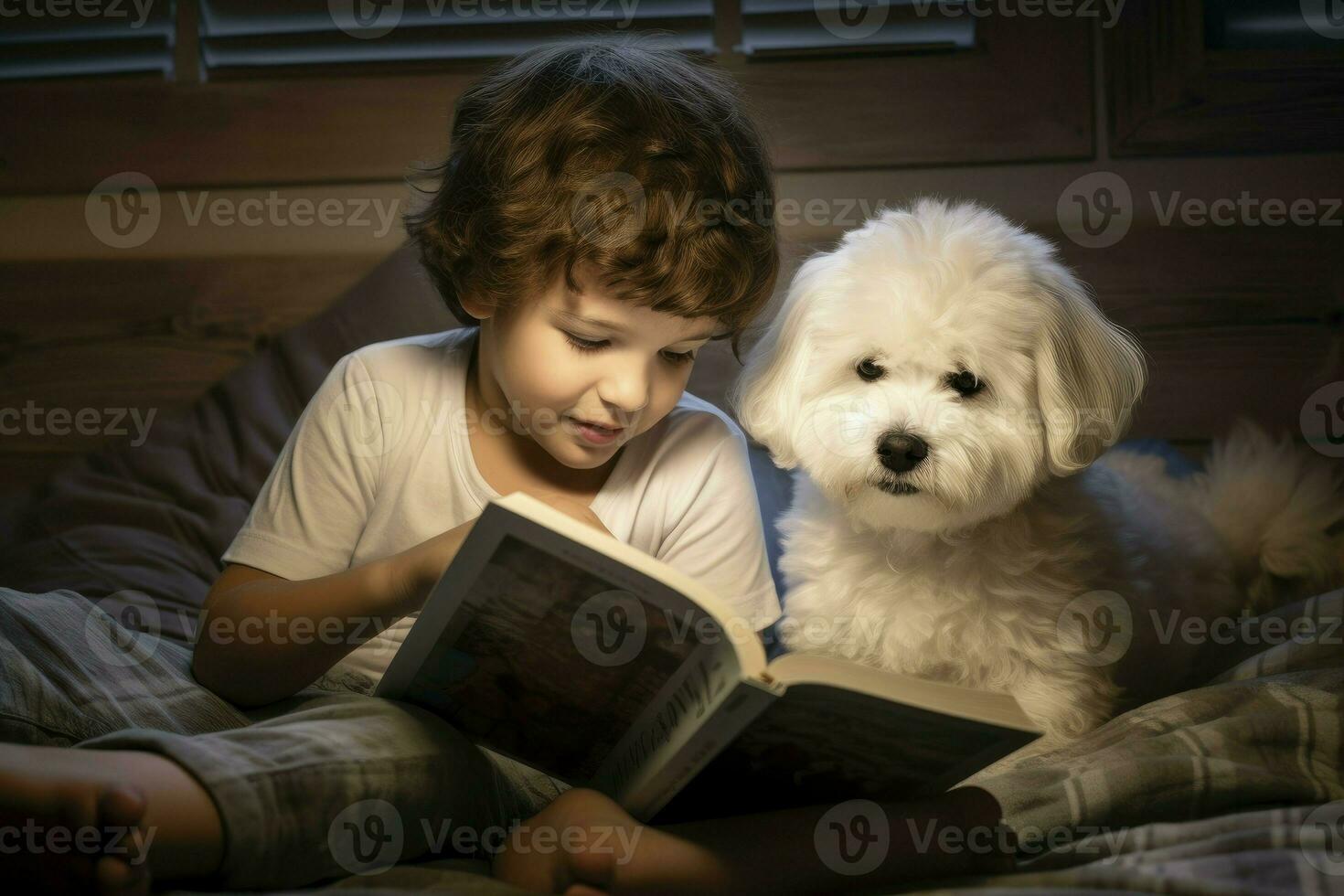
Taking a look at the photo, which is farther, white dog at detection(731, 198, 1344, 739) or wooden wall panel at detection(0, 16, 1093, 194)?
wooden wall panel at detection(0, 16, 1093, 194)

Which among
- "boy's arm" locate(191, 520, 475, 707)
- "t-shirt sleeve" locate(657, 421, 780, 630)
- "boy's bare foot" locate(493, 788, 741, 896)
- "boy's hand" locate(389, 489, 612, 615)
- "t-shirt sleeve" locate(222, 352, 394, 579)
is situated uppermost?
"t-shirt sleeve" locate(657, 421, 780, 630)

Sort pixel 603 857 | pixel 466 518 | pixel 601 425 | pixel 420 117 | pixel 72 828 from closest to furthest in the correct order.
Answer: pixel 72 828, pixel 603 857, pixel 601 425, pixel 466 518, pixel 420 117

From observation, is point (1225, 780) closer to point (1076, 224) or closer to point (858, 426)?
point (858, 426)

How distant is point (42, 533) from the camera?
1755 millimetres

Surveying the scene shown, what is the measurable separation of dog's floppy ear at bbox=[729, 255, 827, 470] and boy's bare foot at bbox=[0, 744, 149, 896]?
813mm

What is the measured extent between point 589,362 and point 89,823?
0.65 metres

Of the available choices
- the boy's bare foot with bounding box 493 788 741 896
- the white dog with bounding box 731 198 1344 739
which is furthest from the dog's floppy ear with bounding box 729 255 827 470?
the boy's bare foot with bounding box 493 788 741 896

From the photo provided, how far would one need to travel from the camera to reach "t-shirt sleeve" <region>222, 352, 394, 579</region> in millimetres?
Answer: 1267

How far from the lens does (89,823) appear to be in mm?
741

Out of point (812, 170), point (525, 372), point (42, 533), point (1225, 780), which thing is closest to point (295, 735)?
point (525, 372)

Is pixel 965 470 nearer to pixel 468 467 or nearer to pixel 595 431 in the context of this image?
pixel 595 431

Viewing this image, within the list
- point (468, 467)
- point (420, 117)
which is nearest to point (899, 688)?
point (468, 467)

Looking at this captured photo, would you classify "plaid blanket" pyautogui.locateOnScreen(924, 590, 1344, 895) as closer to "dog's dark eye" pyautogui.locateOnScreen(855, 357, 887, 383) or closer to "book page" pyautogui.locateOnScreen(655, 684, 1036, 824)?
"book page" pyautogui.locateOnScreen(655, 684, 1036, 824)

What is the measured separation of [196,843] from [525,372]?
0.60m
